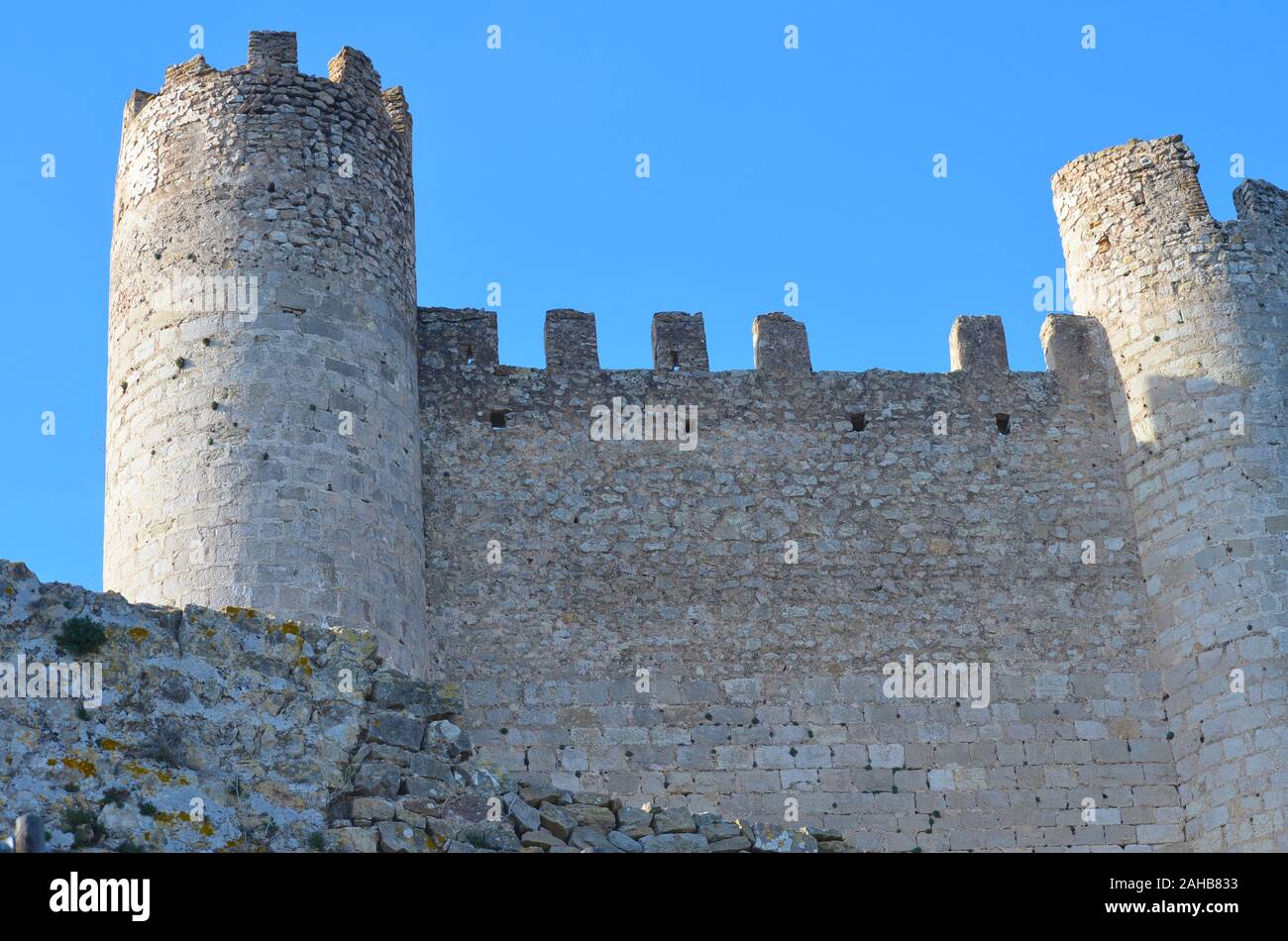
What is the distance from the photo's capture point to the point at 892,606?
14.0 m

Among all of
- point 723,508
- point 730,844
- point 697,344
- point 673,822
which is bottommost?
point 730,844

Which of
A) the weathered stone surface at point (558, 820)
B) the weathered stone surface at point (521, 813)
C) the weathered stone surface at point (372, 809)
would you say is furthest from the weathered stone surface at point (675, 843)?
the weathered stone surface at point (372, 809)

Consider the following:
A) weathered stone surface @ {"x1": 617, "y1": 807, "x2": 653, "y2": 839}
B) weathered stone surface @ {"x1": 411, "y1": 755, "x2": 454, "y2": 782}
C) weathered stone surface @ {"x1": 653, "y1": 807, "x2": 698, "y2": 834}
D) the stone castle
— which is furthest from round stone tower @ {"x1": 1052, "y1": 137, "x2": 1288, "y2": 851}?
weathered stone surface @ {"x1": 411, "y1": 755, "x2": 454, "y2": 782}

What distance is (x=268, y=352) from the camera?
510 inches

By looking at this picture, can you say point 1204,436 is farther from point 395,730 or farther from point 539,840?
point 395,730

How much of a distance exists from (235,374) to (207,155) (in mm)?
1814

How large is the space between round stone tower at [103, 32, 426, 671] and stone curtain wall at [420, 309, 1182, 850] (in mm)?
723

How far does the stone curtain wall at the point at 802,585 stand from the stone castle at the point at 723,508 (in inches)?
0.9

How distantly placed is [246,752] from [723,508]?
665 cm

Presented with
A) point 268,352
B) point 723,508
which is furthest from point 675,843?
point 723,508

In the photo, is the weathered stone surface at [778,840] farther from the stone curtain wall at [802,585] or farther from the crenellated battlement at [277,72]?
the crenellated battlement at [277,72]

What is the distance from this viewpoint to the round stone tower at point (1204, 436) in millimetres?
13344

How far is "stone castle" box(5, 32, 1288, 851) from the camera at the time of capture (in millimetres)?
12930
